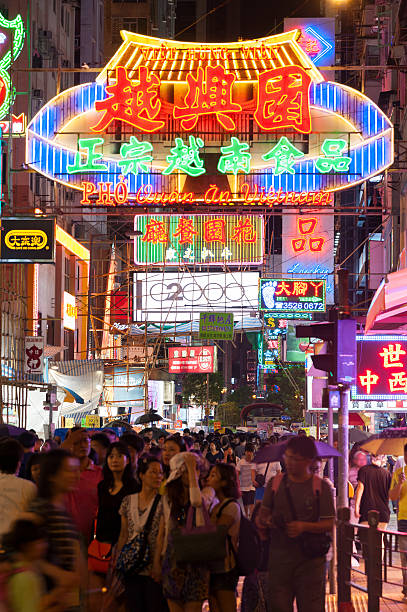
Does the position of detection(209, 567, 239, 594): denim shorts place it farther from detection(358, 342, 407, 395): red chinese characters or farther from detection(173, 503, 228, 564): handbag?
detection(358, 342, 407, 395): red chinese characters

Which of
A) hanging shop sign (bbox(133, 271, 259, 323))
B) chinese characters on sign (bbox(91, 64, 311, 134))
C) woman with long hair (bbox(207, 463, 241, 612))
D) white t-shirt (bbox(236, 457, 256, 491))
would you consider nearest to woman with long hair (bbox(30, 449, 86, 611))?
woman with long hair (bbox(207, 463, 241, 612))

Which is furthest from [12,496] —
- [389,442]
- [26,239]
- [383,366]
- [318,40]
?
[318,40]

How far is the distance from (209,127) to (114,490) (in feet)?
56.1

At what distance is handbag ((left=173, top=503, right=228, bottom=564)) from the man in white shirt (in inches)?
40.9

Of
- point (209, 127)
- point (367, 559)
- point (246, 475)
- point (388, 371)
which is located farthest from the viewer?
point (209, 127)

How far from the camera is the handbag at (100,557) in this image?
777 cm

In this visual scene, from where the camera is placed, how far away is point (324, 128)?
23.4 metres

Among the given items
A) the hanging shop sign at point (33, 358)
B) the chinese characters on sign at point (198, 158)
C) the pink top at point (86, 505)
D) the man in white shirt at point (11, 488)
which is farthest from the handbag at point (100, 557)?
the hanging shop sign at point (33, 358)

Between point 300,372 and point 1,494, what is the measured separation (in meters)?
74.8

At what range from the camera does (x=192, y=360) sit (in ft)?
141

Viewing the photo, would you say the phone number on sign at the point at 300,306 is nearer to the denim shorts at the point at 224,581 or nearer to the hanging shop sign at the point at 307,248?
the hanging shop sign at the point at 307,248

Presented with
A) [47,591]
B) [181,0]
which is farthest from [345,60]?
[181,0]

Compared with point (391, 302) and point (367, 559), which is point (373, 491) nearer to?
point (391, 302)

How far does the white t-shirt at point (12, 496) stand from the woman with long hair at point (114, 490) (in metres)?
1.08
